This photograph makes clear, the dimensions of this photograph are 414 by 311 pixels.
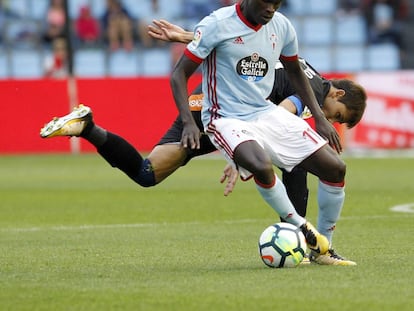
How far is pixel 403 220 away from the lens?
1176cm

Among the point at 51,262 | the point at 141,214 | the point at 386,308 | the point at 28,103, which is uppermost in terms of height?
the point at 386,308

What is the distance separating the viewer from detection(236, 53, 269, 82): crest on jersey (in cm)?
830

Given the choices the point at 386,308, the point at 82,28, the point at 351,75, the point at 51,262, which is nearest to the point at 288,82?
the point at 51,262

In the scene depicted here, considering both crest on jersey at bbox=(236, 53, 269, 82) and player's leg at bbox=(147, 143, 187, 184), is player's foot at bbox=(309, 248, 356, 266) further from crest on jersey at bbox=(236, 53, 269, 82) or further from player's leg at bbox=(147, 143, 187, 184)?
player's leg at bbox=(147, 143, 187, 184)

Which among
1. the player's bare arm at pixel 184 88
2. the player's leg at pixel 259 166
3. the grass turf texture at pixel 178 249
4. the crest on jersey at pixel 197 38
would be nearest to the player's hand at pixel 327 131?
the player's leg at pixel 259 166

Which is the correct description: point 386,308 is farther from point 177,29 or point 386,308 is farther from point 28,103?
point 28,103

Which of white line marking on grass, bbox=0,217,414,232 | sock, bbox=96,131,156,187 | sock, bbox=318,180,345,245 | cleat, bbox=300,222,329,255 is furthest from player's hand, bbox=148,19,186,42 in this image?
white line marking on grass, bbox=0,217,414,232

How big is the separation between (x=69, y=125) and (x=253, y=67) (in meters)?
1.40

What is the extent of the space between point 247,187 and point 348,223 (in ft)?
18.0

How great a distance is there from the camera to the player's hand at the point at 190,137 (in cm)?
811

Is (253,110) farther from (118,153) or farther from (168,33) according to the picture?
(168,33)

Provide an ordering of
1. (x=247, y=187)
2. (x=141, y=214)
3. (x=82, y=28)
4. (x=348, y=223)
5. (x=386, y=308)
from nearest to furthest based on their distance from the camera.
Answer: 1. (x=386, y=308)
2. (x=348, y=223)
3. (x=141, y=214)
4. (x=247, y=187)
5. (x=82, y=28)

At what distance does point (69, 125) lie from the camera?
8375mm

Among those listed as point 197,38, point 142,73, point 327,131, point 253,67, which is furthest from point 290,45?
point 142,73
